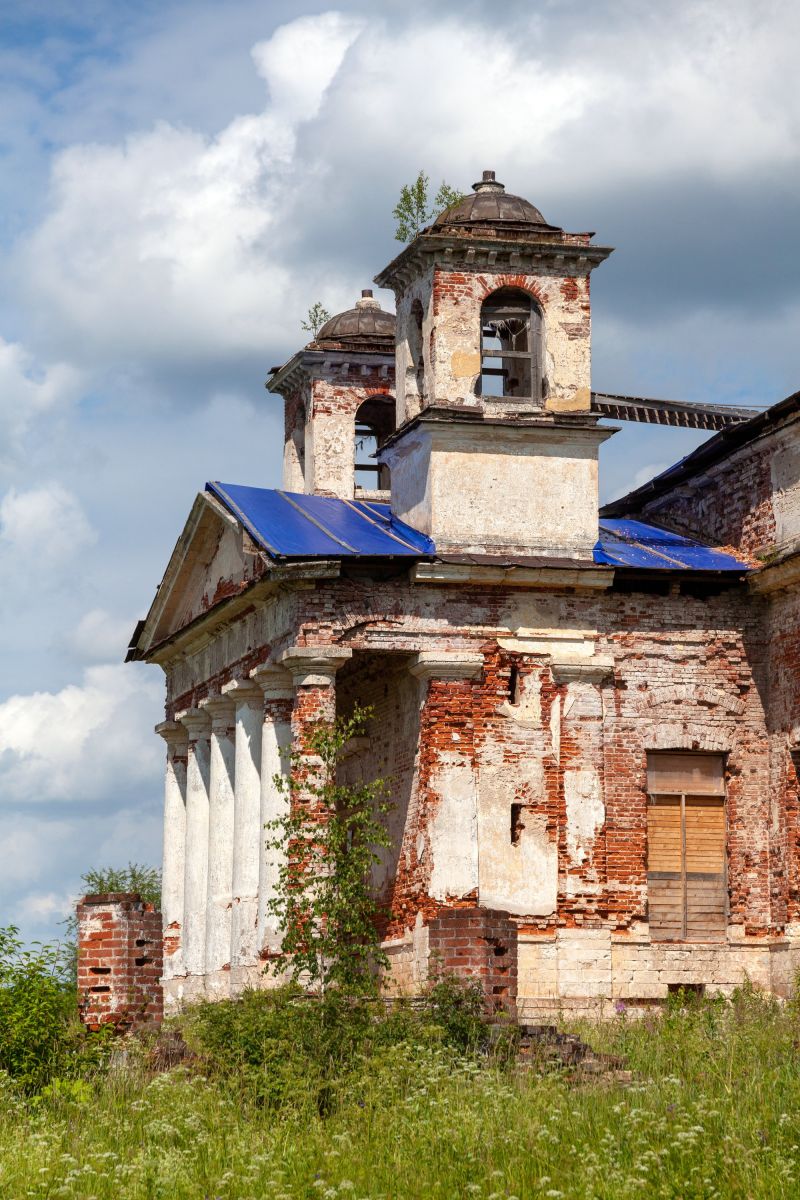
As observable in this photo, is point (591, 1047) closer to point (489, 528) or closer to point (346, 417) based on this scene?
point (489, 528)

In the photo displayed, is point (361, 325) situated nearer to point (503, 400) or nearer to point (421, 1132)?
point (503, 400)

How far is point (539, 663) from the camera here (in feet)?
70.8

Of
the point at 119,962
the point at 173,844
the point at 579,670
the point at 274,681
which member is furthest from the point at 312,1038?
the point at 173,844

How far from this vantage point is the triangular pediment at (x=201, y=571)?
75.1 feet

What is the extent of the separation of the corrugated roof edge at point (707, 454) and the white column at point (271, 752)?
6.08m

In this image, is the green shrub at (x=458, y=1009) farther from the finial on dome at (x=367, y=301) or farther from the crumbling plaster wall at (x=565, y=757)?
the finial on dome at (x=367, y=301)

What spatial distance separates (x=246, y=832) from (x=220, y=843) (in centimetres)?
181

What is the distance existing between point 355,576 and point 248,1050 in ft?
23.9

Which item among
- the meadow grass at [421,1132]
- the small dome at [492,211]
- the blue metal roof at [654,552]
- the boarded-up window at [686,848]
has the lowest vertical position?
the meadow grass at [421,1132]

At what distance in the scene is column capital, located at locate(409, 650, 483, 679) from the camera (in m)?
21.2

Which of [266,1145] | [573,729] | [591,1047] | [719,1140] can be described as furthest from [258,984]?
[719,1140]

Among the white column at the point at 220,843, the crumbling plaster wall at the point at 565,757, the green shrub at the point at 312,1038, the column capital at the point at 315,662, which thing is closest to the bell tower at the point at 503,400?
the crumbling plaster wall at the point at 565,757

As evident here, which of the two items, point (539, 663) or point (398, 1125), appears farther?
point (539, 663)

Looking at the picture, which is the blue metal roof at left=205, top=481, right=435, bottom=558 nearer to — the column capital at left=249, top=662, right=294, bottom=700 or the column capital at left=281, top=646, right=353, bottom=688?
the column capital at left=281, top=646, right=353, bottom=688
